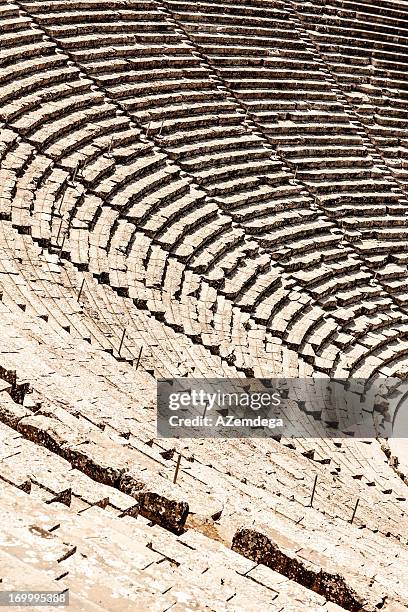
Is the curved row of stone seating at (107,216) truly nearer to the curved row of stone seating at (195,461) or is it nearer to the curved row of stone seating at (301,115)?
the curved row of stone seating at (301,115)

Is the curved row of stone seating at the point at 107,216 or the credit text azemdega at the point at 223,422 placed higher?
the curved row of stone seating at the point at 107,216

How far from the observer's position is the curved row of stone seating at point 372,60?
25750 millimetres

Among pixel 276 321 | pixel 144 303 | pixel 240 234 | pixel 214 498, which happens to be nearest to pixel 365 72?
pixel 240 234

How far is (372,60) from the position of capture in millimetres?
27250

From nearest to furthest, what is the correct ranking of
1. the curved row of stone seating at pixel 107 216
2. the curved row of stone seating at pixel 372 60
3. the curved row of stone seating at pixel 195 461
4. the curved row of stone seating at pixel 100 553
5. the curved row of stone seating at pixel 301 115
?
the curved row of stone seating at pixel 100 553, the curved row of stone seating at pixel 195 461, the curved row of stone seating at pixel 107 216, the curved row of stone seating at pixel 301 115, the curved row of stone seating at pixel 372 60

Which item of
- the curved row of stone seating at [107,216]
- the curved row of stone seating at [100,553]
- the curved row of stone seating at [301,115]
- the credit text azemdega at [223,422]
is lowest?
the curved row of stone seating at [100,553]

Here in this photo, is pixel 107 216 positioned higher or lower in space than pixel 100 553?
higher

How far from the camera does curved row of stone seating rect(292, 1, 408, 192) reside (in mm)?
25750

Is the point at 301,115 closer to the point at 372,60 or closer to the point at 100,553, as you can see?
the point at 372,60

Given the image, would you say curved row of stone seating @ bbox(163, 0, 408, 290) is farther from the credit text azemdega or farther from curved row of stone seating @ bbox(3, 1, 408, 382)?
the credit text azemdega

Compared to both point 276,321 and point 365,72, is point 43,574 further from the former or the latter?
point 365,72

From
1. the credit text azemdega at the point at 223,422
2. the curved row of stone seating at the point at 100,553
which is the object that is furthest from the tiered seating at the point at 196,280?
the credit text azemdega at the point at 223,422

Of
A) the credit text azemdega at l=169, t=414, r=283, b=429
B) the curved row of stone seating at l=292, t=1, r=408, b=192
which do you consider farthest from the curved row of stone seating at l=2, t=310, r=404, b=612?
the curved row of stone seating at l=292, t=1, r=408, b=192

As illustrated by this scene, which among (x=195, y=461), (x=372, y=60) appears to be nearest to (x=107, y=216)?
(x=195, y=461)
